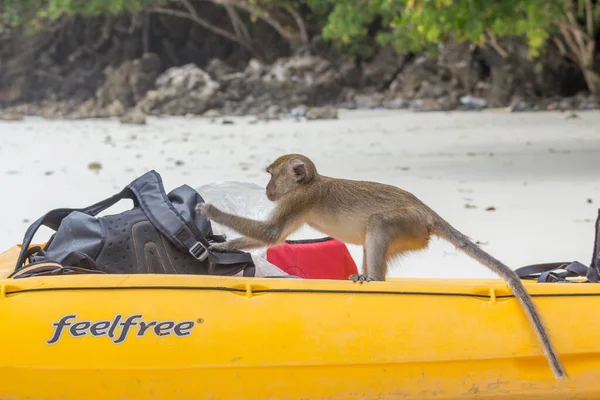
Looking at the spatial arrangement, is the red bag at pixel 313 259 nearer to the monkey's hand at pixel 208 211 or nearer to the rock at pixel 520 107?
the monkey's hand at pixel 208 211

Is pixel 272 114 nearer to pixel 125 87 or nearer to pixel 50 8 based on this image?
pixel 125 87

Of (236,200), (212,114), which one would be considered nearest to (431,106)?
(212,114)

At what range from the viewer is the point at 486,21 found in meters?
10.3

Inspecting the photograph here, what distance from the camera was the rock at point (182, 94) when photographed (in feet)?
63.2

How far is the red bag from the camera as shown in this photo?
3.80 m

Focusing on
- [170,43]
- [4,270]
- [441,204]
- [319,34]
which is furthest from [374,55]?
[4,270]

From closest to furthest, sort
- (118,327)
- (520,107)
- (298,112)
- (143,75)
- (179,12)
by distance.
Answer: (118,327)
(520,107)
(298,112)
(143,75)
(179,12)

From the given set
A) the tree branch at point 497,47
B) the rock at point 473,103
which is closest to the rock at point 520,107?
the rock at point 473,103

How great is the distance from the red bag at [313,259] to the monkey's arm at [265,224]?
34cm

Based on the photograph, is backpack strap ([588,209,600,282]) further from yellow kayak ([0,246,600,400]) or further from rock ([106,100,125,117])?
rock ([106,100,125,117])

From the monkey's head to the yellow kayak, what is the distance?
0.69 m

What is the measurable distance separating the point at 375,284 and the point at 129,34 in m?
25.7

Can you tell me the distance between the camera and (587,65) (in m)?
17.8

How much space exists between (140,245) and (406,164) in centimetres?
665
